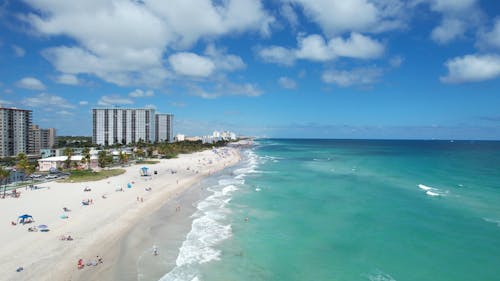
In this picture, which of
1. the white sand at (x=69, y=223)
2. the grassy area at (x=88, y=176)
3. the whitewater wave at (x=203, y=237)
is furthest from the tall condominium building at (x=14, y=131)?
the whitewater wave at (x=203, y=237)

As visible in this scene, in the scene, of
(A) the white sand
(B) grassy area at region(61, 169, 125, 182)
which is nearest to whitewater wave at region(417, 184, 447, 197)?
(A) the white sand

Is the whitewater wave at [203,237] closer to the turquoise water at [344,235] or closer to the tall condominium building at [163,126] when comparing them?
the turquoise water at [344,235]

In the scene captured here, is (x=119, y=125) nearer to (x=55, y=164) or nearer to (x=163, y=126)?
(x=163, y=126)

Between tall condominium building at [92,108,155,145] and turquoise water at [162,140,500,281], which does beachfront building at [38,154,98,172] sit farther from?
tall condominium building at [92,108,155,145]

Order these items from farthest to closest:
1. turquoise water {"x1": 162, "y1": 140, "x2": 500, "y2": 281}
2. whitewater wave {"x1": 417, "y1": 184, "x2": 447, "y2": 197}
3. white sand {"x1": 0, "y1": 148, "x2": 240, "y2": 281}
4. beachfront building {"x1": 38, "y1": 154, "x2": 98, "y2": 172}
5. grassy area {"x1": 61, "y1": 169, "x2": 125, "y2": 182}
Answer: beachfront building {"x1": 38, "y1": 154, "x2": 98, "y2": 172}, grassy area {"x1": 61, "y1": 169, "x2": 125, "y2": 182}, whitewater wave {"x1": 417, "y1": 184, "x2": 447, "y2": 197}, turquoise water {"x1": 162, "y1": 140, "x2": 500, "y2": 281}, white sand {"x1": 0, "y1": 148, "x2": 240, "y2": 281}

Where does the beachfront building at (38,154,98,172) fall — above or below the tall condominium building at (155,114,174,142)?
below

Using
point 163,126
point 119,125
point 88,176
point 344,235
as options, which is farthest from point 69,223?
point 163,126

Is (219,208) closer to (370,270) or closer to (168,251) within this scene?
(168,251)

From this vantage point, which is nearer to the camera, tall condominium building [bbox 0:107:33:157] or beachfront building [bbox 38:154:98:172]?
beachfront building [bbox 38:154:98:172]
